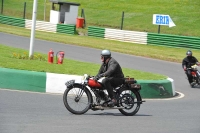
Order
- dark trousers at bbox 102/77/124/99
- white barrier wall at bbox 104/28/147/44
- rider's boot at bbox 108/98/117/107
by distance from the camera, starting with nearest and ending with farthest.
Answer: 1. dark trousers at bbox 102/77/124/99
2. rider's boot at bbox 108/98/117/107
3. white barrier wall at bbox 104/28/147/44

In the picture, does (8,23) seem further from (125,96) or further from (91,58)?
(125,96)

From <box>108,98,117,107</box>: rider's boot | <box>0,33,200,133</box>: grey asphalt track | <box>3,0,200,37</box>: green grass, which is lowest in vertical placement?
<box>0,33,200,133</box>: grey asphalt track

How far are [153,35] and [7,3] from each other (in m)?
24.7

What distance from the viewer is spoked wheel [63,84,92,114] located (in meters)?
11.4

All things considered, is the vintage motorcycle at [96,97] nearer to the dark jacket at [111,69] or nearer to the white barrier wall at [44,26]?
the dark jacket at [111,69]

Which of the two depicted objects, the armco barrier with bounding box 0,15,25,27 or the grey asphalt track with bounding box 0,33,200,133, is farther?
the armco barrier with bounding box 0,15,25,27

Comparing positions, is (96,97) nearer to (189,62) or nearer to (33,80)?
(33,80)

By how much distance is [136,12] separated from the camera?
52125 millimetres

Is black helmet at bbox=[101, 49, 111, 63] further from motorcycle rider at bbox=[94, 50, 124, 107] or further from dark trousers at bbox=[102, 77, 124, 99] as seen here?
dark trousers at bbox=[102, 77, 124, 99]

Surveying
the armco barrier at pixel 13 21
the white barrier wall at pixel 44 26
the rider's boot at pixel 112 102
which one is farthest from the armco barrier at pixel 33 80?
the armco barrier at pixel 13 21

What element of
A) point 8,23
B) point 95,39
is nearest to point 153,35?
point 95,39

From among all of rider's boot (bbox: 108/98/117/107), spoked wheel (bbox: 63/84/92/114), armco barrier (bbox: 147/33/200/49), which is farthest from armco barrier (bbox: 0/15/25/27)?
spoked wheel (bbox: 63/84/92/114)

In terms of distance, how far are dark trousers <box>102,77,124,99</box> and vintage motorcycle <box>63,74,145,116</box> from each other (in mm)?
97

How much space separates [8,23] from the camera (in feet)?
142
